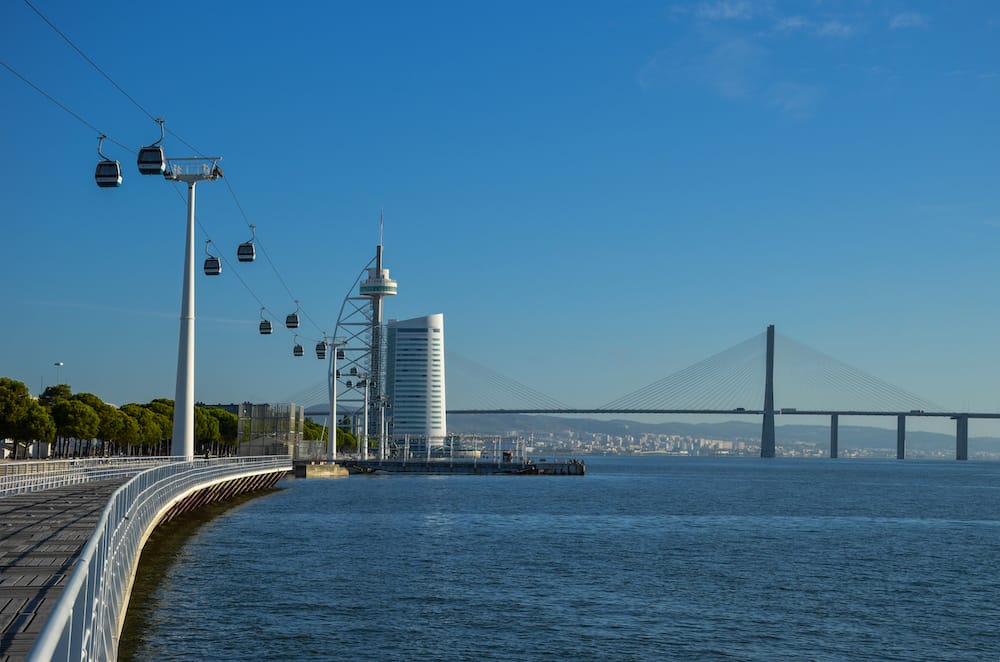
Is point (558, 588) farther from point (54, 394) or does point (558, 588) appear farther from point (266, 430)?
point (54, 394)

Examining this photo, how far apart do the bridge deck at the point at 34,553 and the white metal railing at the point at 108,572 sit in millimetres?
822

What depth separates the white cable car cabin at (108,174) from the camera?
105ft

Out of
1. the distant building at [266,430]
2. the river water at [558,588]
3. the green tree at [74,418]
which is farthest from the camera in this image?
the distant building at [266,430]

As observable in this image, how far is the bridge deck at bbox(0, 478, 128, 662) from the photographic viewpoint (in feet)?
45.8

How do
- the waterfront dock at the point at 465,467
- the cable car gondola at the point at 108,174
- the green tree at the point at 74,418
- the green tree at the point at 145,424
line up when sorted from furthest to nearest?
the waterfront dock at the point at 465,467 < the green tree at the point at 145,424 < the green tree at the point at 74,418 < the cable car gondola at the point at 108,174

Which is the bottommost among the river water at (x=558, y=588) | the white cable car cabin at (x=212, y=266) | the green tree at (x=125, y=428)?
the river water at (x=558, y=588)

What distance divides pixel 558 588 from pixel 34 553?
15.7 m

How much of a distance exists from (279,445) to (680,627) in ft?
257

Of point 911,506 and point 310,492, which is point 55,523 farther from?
point 911,506

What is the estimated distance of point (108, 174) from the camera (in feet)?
106

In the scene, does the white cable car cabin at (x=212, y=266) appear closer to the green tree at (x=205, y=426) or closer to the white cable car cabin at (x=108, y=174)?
the white cable car cabin at (x=108, y=174)

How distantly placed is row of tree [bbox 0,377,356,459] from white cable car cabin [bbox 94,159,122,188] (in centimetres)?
5577

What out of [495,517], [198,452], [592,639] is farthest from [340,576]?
[198,452]

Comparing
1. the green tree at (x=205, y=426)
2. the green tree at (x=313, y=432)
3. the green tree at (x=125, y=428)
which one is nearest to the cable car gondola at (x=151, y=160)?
the green tree at (x=125, y=428)
